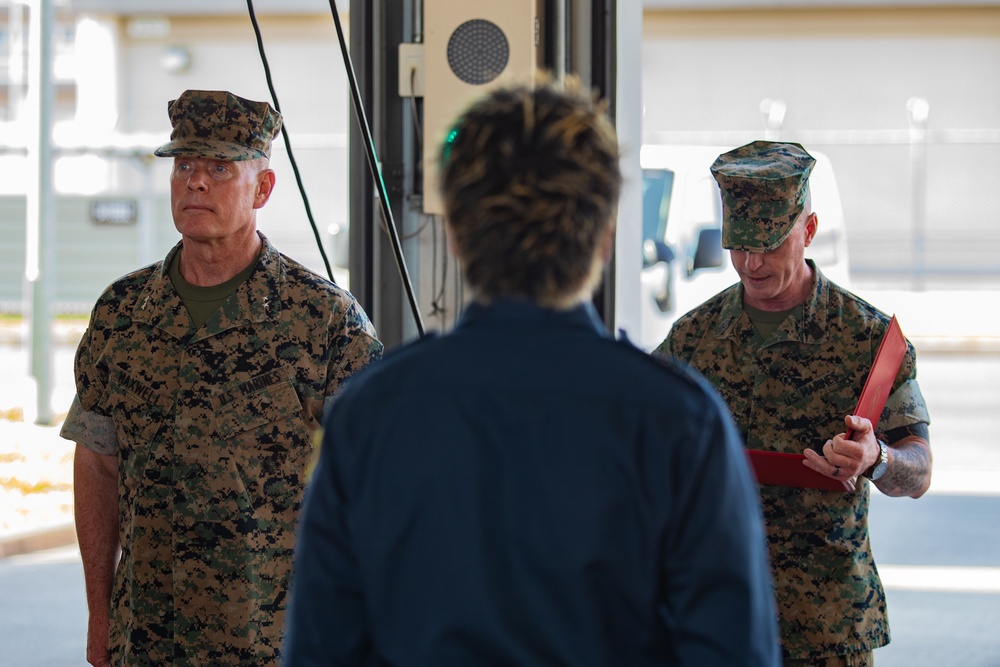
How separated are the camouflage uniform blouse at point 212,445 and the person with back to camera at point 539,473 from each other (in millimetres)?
1205

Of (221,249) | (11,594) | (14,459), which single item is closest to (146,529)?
(221,249)

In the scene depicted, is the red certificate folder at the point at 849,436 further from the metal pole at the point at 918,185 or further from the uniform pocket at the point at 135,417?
the metal pole at the point at 918,185

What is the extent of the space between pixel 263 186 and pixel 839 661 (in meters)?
1.65

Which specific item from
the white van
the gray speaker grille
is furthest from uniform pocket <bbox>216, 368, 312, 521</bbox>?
the white van

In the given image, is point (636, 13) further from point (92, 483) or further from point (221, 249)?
point (92, 483)

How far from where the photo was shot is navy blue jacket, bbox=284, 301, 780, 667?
4.31 feet

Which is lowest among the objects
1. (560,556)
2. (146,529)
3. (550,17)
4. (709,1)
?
(146,529)

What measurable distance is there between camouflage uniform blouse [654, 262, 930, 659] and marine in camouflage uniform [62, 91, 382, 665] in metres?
0.83

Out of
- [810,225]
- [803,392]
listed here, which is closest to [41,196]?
[810,225]

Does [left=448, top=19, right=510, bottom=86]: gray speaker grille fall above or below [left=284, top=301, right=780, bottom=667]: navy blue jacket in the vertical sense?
above

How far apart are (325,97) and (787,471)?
18051 millimetres

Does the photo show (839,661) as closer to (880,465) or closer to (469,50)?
(880,465)

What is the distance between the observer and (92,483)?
2.64m

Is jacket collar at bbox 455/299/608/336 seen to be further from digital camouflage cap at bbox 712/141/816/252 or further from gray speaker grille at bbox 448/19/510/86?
gray speaker grille at bbox 448/19/510/86
